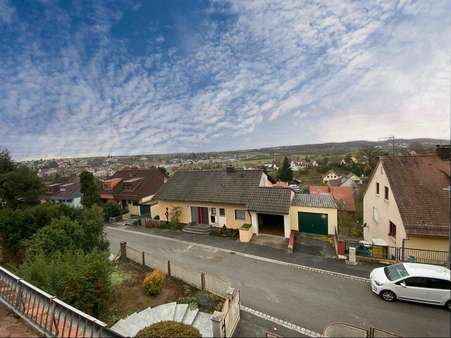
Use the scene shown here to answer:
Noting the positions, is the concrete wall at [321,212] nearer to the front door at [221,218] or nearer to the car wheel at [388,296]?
the front door at [221,218]

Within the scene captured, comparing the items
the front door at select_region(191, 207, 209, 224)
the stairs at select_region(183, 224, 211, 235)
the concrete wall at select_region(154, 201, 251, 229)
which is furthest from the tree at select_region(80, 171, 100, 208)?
the stairs at select_region(183, 224, 211, 235)

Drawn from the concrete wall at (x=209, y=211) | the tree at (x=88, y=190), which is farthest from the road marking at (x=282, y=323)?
the tree at (x=88, y=190)

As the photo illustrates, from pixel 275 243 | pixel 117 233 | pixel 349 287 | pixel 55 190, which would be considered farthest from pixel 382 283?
pixel 55 190

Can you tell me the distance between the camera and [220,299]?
938cm

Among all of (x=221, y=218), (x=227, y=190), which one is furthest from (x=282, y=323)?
(x=227, y=190)

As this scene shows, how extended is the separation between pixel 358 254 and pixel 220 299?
846 centimetres

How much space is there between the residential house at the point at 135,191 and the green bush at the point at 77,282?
19.4 m

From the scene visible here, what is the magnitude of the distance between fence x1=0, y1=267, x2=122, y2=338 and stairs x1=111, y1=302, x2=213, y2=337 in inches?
93.6

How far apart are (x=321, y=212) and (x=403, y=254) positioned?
6.27m

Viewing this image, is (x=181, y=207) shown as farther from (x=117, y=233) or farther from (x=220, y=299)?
(x=220, y=299)

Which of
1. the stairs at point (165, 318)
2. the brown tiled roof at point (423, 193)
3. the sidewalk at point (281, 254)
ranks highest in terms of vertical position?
the brown tiled roof at point (423, 193)

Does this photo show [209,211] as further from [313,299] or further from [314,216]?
[313,299]

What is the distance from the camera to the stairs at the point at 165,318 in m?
7.43

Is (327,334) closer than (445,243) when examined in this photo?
Yes
